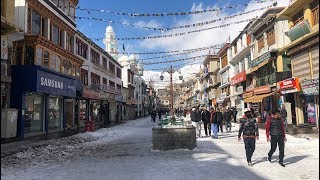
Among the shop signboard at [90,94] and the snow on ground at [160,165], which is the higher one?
the shop signboard at [90,94]

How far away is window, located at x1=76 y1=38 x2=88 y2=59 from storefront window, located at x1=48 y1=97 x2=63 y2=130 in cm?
772

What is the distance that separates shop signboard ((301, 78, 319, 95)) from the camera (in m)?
19.5

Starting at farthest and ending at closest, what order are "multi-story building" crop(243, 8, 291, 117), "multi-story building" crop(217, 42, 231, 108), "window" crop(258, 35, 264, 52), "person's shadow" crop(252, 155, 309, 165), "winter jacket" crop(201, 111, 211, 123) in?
"multi-story building" crop(217, 42, 231, 108), "window" crop(258, 35, 264, 52), "multi-story building" crop(243, 8, 291, 117), "winter jacket" crop(201, 111, 211, 123), "person's shadow" crop(252, 155, 309, 165)

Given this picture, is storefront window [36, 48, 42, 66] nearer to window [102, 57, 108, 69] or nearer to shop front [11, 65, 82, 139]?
shop front [11, 65, 82, 139]

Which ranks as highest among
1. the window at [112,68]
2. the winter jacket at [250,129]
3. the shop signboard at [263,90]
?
the window at [112,68]

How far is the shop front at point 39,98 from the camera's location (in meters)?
20.7

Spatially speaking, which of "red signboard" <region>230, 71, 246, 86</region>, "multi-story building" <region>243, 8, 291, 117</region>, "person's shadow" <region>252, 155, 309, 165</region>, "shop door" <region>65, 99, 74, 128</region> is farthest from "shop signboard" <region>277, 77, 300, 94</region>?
"shop door" <region>65, 99, 74, 128</region>

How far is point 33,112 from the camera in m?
22.7

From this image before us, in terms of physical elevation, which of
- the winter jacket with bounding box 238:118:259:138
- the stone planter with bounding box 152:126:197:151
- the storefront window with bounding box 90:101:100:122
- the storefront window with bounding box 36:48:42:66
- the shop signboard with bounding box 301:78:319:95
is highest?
the storefront window with bounding box 36:48:42:66

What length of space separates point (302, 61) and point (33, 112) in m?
18.5

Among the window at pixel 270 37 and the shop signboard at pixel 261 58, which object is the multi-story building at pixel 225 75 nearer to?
the shop signboard at pixel 261 58

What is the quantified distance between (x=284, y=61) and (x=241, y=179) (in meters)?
20.5

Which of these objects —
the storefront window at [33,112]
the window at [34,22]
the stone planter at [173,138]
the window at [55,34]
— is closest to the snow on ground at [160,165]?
the stone planter at [173,138]

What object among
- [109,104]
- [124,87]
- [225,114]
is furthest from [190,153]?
[124,87]
